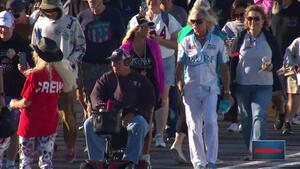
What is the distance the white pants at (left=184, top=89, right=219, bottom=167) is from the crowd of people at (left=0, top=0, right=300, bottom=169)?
11 mm

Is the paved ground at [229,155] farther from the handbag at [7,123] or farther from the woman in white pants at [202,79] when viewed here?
the handbag at [7,123]

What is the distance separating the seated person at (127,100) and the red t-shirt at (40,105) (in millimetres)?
529

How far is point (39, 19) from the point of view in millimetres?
16922

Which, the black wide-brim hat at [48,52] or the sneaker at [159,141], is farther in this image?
the sneaker at [159,141]

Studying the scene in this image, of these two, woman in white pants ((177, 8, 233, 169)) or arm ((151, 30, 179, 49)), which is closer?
woman in white pants ((177, 8, 233, 169))

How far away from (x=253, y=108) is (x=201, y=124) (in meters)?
1.07

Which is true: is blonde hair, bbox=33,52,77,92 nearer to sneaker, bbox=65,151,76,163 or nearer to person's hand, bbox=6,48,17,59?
person's hand, bbox=6,48,17,59

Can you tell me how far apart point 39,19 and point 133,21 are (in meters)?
1.50

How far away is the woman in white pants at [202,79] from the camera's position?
15484 millimetres

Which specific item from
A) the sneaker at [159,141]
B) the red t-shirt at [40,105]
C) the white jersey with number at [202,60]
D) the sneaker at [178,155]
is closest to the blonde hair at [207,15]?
the white jersey with number at [202,60]

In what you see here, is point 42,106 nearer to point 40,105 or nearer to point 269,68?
point 40,105

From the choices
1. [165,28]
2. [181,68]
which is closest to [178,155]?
[181,68]

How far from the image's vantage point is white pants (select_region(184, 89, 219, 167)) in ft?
50.8

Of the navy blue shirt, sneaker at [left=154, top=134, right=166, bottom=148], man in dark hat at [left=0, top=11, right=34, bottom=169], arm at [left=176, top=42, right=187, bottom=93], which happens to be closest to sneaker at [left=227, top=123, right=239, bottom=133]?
sneaker at [left=154, top=134, right=166, bottom=148]
